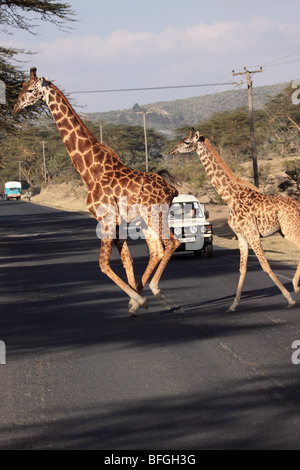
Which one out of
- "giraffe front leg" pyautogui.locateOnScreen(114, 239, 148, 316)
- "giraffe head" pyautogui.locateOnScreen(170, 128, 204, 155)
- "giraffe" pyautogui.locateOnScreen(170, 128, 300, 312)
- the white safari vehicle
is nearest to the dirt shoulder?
the white safari vehicle

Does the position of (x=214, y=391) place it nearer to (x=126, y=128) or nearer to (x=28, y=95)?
(x=28, y=95)

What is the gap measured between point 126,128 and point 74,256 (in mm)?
76451

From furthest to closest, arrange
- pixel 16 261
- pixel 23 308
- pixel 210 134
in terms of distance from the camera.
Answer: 1. pixel 210 134
2. pixel 16 261
3. pixel 23 308

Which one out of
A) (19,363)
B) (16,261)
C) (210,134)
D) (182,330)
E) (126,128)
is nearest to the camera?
(19,363)

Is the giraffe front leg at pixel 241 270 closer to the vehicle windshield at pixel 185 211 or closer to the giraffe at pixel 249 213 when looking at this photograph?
the giraffe at pixel 249 213

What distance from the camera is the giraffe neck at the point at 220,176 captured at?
11359 millimetres

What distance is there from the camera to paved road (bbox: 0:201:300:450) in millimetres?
5500

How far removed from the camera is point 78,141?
35.8 feet

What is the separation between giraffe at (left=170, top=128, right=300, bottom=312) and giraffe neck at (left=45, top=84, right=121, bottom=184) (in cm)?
142

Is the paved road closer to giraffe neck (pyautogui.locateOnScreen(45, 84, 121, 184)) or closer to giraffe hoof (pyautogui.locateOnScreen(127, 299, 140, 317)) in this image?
giraffe hoof (pyautogui.locateOnScreen(127, 299, 140, 317))

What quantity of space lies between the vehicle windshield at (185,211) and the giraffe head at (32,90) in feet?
25.9

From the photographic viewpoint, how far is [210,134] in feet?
247

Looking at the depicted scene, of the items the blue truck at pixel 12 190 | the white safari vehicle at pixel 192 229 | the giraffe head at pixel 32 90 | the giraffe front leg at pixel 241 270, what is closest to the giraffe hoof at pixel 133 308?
the giraffe front leg at pixel 241 270
